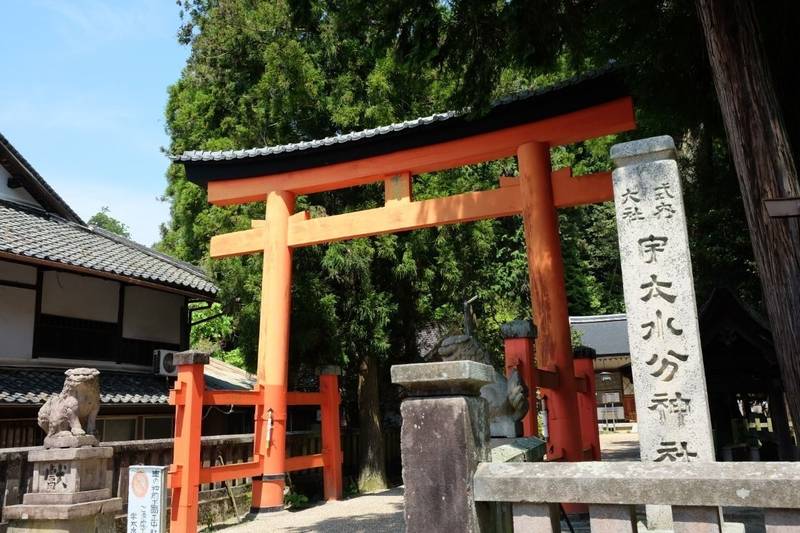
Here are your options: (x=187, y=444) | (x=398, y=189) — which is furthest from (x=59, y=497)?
(x=398, y=189)

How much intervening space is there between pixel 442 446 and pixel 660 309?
9.64ft

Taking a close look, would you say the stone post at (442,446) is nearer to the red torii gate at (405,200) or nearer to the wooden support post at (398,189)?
the red torii gate at (405,200)

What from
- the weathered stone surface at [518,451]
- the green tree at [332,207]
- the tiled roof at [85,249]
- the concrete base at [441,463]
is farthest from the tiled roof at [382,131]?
the concrete base at [441,463]

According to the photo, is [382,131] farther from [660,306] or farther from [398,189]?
[660,306]

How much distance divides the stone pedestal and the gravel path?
2.52m

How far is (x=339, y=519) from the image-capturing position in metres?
8.91

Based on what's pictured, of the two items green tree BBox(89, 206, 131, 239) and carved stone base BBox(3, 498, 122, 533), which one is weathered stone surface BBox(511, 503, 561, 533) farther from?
green tree BBox(89, 206, 131, 239)

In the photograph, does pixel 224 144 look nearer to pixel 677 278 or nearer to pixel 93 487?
pixel 93 487

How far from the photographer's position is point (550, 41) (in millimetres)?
7836

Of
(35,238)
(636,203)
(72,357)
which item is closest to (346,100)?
(35,238)

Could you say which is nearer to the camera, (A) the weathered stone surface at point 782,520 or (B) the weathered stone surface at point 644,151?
(A) the weathered stone surface at point 782,520

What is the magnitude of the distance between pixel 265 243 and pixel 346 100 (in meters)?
4.11

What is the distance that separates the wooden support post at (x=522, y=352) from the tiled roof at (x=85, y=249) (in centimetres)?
793

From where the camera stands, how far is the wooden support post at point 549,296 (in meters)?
7.87
